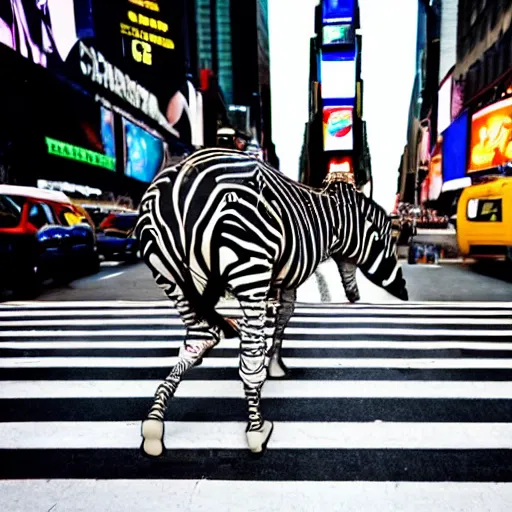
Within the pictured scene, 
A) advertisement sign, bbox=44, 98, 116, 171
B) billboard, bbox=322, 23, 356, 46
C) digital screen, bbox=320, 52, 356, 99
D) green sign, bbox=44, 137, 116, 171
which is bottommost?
green sign, bbox=44, 137, 116, 171

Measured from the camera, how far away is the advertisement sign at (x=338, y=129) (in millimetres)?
82375

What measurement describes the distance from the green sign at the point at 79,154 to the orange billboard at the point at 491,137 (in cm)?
3048

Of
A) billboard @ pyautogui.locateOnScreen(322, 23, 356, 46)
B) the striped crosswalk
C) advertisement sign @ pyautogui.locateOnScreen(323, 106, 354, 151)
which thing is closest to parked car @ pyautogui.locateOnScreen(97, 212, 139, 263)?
the striped crosswalk

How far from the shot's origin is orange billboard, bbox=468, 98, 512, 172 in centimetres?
3189

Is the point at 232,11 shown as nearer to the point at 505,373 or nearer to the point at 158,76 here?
the point at 158,76

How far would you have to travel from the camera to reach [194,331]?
2625mm

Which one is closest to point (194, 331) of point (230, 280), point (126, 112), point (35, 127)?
point (230, 280)

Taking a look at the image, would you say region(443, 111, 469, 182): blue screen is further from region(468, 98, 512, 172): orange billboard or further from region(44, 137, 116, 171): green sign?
region(44, 137, 116, 171): green sign

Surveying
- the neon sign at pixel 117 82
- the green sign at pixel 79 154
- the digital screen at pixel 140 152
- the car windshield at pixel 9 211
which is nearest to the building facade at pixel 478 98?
the green sign at pixel 79 154

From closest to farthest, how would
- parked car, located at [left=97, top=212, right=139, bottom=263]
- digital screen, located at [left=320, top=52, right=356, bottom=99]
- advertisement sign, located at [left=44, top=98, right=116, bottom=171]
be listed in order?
parked car, located at [left=97, top=212, right=139, bottom=263] < advertisement sign, located at [left=44, top=98, right=116, bottom=171] < digital screen, located at [left=320, top=52, right=356, bottom=99]

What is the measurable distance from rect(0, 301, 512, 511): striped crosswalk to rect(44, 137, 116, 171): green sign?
2359cm

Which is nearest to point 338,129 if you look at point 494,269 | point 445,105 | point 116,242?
point 445,105

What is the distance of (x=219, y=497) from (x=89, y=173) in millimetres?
33304

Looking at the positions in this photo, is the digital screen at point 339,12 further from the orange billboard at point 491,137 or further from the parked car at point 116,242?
the parked car at point 116,242
